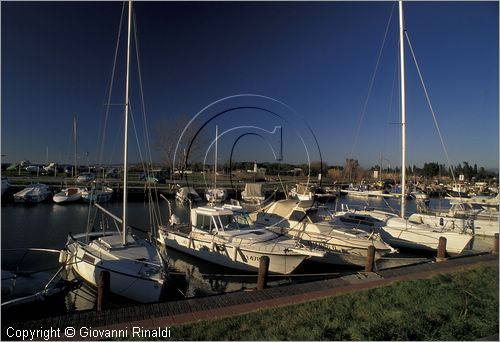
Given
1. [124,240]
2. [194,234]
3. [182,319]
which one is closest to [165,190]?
[194,234]

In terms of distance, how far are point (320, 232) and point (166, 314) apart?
40.2 ft

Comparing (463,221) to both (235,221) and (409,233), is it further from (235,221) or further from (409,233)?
(235,221)

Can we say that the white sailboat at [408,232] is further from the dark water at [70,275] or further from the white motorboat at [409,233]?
the dark water at [70,275]

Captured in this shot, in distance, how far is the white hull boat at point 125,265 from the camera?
11.2 meters

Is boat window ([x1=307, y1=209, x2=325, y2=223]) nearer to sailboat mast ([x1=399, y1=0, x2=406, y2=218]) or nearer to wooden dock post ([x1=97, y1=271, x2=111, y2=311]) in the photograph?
sailboat mast ([x1=399, y1=0, x2=406, y2=218])

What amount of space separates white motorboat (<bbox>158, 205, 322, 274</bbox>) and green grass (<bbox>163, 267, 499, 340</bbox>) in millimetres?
5920

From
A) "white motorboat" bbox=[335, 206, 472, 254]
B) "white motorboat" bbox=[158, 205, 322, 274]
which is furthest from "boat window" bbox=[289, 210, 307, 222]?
"white motorboat" bbox=[335, 206, 472, 254]

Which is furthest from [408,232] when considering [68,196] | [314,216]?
[68,196]

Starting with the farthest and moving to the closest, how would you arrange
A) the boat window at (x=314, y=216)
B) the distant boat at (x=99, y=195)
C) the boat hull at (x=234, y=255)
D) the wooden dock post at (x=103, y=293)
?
1. the distant boat at (x=99, y=195)
2. the boat window at (x=314, y=216)
3. the boat hull at (x=234, y=255)
4. the wooden dock post at (x=103, y=293)

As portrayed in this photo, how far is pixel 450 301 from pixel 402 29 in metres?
19.5

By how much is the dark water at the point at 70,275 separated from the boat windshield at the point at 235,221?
2145 mm

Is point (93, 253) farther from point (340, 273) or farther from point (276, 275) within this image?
point (340, 273)

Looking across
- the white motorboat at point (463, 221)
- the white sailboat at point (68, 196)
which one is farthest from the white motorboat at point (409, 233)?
the white sailboat at point (68, 196)

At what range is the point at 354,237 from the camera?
17.7 metres
